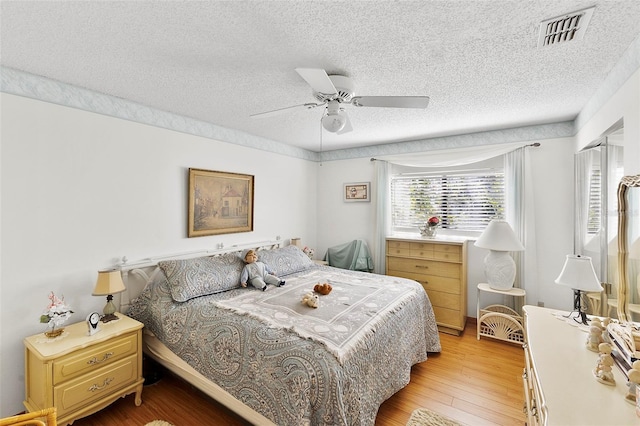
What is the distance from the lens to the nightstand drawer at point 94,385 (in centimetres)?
183

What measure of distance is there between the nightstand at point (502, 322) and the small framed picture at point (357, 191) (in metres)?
2.04

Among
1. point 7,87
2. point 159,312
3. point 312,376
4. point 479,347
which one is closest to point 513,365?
point 479,347

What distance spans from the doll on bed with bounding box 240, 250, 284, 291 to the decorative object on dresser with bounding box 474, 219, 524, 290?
2391 millimetres

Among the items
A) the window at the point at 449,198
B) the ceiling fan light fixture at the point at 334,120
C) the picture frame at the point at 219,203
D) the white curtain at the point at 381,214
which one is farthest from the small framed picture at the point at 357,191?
the ceiling fan light fixture at the point at 334,120

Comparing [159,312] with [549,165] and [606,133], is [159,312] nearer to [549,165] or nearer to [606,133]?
[606,133]

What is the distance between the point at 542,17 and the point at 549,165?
8.00ft

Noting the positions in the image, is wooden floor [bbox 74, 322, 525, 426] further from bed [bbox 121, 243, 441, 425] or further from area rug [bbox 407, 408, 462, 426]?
bed [bbox 121, 243, 441, 425]

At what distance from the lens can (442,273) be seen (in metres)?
3.49

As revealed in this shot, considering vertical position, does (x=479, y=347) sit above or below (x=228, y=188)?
below

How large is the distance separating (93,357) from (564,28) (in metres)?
3.61

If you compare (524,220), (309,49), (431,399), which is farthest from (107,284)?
(524,220)

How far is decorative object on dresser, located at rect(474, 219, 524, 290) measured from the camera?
3068 mm

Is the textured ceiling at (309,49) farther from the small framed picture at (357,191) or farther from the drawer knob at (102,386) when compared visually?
the drawer knob at (102,386)

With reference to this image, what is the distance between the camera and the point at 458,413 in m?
2.09
